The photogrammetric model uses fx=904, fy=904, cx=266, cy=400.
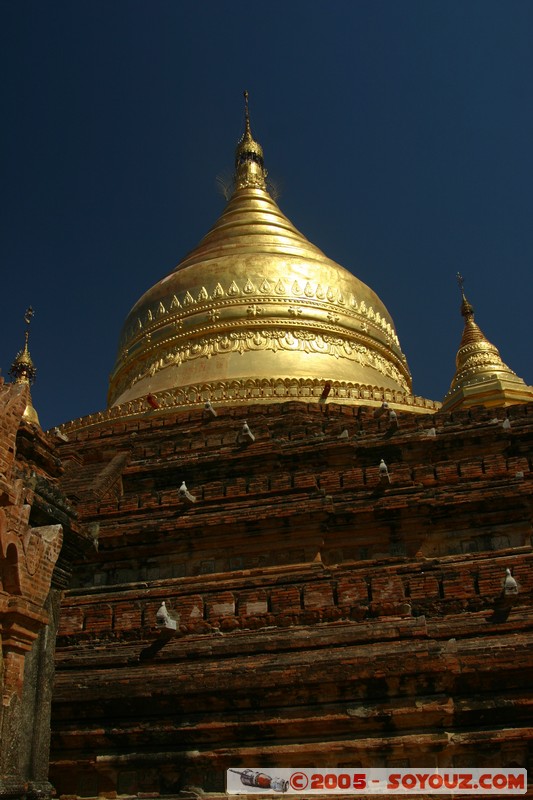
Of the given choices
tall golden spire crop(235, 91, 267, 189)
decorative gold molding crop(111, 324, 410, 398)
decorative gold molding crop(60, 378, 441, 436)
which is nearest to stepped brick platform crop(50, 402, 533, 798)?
decorative gold molding crop(60, 378, 441, 436)

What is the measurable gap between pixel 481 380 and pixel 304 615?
15.4 m

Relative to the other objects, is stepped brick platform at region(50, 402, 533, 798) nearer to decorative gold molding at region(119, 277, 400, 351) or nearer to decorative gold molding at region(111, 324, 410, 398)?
decorative gold molding at region(111, 324, 410, 398)

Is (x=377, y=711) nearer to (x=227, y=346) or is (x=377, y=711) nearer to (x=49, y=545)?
(x=49, y=545)

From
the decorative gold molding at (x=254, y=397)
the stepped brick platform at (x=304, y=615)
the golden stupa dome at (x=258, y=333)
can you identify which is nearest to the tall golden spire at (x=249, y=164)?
the golden stupa dome at (x=258, y=333)

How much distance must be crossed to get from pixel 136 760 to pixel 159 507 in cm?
447

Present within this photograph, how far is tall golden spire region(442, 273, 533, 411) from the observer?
76.3 ft

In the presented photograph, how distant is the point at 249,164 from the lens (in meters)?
34.4

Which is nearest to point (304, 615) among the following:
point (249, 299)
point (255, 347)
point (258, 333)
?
point (255, 347)

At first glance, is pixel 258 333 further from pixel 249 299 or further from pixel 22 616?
pixel 22 616

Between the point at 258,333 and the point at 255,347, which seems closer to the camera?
the point at 255,347

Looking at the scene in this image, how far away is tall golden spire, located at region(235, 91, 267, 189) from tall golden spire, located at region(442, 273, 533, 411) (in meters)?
10.8

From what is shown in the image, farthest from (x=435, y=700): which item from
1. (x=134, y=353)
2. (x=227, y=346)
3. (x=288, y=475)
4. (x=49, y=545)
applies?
(x=134, y=353)
